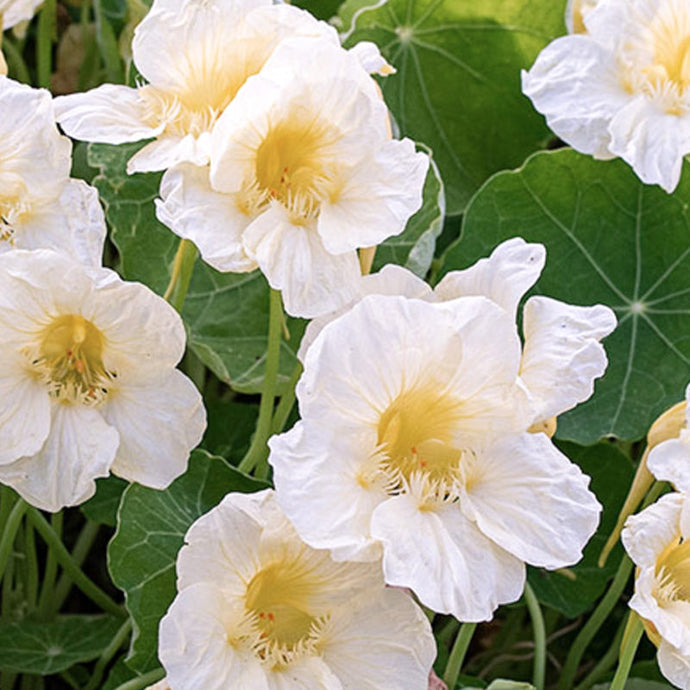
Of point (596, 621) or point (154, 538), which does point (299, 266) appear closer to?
point (154, 538)

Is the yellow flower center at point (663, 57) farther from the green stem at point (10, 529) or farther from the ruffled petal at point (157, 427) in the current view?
the green stem at point (10, 529)

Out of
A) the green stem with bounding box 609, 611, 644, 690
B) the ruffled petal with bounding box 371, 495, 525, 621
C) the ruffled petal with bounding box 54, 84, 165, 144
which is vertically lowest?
the green stem with bounding box 609, 611, 644, 690

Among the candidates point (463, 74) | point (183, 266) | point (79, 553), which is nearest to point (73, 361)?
point (183, 266)

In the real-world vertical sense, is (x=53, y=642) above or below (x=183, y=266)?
below

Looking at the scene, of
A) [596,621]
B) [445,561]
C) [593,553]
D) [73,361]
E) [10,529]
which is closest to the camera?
[445,561]

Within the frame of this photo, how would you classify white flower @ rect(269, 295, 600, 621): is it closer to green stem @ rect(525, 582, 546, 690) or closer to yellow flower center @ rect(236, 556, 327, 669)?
yellow flower center @ rect(236, 556, 327, 669)

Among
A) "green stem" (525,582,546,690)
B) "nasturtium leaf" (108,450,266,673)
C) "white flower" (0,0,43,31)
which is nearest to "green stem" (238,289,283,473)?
"nasturtium leaf" (108,450,266,673)

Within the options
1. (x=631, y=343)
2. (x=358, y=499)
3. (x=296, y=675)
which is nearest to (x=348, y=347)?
(x=358, y=499)

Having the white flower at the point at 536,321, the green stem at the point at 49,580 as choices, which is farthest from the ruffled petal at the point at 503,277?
the green stem at the point at 49,580
